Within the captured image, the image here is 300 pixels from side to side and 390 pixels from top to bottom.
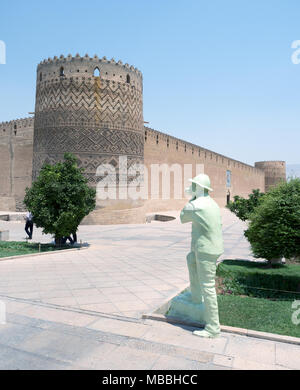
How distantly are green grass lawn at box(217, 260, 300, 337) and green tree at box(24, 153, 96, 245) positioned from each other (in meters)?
4.41

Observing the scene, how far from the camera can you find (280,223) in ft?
19.4

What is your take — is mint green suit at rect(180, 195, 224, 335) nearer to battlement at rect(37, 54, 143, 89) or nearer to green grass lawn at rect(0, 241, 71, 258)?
green grass lawn at rect(0, 241, 71, 258)

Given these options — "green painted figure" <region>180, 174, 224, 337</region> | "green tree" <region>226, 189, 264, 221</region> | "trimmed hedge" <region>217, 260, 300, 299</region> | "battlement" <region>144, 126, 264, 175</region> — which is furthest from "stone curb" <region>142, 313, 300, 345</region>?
"battlement" <region>144, 126, 264, 175</region>

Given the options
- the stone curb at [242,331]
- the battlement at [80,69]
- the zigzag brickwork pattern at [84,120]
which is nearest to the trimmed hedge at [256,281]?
the stone curb at [242,331]

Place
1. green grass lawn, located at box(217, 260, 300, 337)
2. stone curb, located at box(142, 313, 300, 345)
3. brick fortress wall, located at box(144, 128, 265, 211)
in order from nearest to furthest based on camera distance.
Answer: stone curb, located at box(142, 313, 300, 345), green grass lawn, located at box(217, 260, 300, 337), brick fortress wall, located at box(144, 128, 265, 211)

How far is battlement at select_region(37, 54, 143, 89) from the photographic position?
1766cm

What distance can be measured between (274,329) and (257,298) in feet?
4.77

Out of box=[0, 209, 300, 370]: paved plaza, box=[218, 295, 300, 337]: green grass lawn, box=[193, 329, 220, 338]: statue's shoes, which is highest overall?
box=[193, 329, 220, 338]: statue's shoes

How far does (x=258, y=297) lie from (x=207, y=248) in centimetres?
243

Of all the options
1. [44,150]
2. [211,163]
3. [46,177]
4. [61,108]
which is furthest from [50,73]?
[211,163]

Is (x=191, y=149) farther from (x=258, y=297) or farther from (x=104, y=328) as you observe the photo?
(x=104, y=328)
